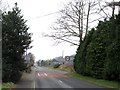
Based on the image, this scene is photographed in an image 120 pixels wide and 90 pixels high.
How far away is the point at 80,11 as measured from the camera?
6194 cm

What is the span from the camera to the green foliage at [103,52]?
3312 centimetres

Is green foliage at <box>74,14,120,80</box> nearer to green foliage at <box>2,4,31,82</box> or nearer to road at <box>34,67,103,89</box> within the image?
road at <box>34,67,103,89</box>

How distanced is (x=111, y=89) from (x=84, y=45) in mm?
24021

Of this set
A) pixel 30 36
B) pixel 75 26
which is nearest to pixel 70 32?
pixel 75 26

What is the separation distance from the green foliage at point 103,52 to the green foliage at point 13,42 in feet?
29.7

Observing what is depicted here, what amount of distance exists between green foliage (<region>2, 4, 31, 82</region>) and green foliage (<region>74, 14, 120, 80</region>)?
29.7 feet

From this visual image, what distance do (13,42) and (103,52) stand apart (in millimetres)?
11624

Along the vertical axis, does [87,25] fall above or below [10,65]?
above

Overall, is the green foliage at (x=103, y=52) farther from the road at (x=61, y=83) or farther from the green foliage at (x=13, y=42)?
the green foliage at (x=13, y=42)

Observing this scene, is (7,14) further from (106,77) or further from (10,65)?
(106,77)

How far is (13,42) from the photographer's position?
36719 mm

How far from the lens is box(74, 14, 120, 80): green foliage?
33125mm

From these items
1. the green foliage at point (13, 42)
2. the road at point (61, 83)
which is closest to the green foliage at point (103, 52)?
the road at point (61, 83)

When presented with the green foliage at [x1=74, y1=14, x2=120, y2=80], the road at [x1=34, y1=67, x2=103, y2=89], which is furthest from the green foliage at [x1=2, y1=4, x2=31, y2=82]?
the green foliage at [x1=74, y1=14, x2=120, y2=80]
